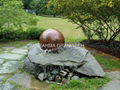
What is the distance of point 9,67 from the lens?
5.93 meters

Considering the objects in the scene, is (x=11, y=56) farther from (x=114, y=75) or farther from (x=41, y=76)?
(x=114, y=75)

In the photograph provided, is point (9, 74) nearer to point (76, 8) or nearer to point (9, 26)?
point (76, 8)

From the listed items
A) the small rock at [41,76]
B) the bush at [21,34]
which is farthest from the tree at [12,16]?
the small rock at [41,76]

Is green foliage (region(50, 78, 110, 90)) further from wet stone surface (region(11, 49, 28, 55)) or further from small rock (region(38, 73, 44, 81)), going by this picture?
wet stone surface (region(11, 49, 28, 55))

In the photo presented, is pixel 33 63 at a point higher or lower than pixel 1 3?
lower

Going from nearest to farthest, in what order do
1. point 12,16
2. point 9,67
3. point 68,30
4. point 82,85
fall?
point 82,85 < point 9,67 < point 12,16 < point 68,30

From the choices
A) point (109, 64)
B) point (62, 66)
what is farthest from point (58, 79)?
point (109, 64)

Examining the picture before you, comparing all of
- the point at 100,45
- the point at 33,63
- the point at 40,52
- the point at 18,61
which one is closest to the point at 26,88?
the point at 33,63

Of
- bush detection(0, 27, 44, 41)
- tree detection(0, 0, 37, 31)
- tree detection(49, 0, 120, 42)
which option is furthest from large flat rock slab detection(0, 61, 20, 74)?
bush detection(0, 27, 44, 41)

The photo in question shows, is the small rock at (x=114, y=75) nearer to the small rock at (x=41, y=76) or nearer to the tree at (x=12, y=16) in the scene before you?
the small rock at (x=41, y=76)

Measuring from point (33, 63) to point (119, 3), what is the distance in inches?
122

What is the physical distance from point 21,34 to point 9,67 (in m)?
4.65

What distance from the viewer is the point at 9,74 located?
543cm

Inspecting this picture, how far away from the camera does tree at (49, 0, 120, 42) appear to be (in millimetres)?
6938
